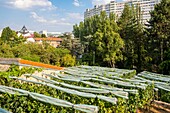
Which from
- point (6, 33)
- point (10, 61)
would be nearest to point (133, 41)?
point (10, 61)

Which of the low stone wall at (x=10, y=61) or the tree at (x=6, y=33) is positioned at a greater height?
the tree at (x=6, y=33)

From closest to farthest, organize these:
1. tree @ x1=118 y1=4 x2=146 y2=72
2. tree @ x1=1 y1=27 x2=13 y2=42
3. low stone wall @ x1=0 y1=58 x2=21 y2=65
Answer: low stone wall @ x1=0 y1=58 x2=21 y2=65 < tree @ x1=118 y1=4 x2=146 y2=72 < tree @ x1=1 y1=27 x2=13 y2=42

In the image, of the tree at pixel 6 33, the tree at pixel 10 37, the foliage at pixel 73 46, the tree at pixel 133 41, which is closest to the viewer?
the tree at pixel 133 41

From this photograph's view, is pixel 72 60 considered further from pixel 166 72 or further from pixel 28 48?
pixel 166 72

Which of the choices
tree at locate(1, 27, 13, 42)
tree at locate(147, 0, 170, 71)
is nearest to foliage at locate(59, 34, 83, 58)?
tree at locate(1, 27, 13, 42)

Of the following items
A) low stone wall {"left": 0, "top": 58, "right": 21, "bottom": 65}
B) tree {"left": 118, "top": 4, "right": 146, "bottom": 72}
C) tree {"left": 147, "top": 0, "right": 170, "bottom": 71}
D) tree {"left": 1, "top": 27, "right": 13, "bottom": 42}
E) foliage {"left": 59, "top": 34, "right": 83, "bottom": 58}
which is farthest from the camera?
tree {"left": 1, "top": 27, "right": 13, "bottom": 42}

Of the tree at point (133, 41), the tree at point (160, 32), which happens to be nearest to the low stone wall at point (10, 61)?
the tree at point (160, 32)

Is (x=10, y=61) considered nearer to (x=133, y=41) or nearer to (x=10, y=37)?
(x=133, y=41)

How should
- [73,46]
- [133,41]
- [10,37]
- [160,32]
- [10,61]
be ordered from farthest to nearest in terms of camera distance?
[10,37]
[73,46]
[133,41]
[160,32]
[10,61]

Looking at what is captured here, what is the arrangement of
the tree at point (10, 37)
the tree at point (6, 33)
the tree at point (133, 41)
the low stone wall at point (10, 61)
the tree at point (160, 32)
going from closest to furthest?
the low stone wall at point (10, 61) → the tree at point (160, 32) → the tree at point (133, 41) → the tree at point (10, 37) → the tree at point (6, 33)

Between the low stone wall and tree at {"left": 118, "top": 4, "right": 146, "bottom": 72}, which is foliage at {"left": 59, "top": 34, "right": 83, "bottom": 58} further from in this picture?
the low stone wall

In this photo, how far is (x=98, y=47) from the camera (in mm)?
21516

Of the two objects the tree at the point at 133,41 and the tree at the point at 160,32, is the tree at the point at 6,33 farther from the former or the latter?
the tree at the point at 160,32

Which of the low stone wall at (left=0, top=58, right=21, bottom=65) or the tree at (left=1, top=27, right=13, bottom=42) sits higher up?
the tree at (left=1, top=27, right=13, bottom=42)
